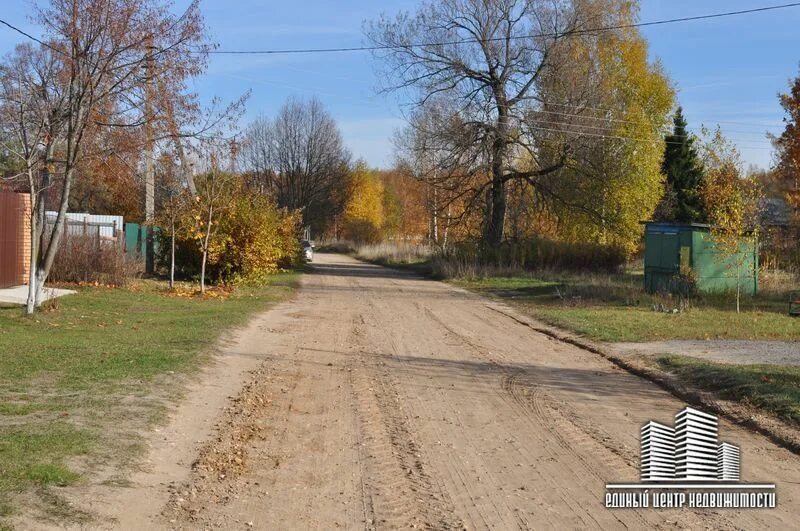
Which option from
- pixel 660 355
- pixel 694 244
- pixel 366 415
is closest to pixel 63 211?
pixel 366 415

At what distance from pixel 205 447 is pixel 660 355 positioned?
9006mm

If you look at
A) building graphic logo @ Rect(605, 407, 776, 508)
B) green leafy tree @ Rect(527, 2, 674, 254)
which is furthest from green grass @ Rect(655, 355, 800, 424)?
green leafy tree @ Rect(527, 2, 674, 254)

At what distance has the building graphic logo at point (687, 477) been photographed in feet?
21.6

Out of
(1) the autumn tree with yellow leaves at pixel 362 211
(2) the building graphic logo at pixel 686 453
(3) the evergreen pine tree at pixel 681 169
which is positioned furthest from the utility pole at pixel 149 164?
(1) the autumn tree with yellow leaves at pixel 362 211

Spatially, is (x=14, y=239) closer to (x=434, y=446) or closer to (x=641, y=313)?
(x=641, y=313)

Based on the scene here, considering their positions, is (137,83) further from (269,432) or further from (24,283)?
(269,432)

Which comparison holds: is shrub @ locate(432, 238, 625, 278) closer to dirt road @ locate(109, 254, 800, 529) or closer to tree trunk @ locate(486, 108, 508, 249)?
tree trunk @ locate(486, 108, 508, 249)

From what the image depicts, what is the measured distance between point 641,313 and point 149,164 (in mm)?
14310

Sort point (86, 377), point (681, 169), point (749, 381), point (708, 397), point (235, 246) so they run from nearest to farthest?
point (86, 377)
point (708, 397)
point (749, 381)
point (235, 246)
point (681, 169)

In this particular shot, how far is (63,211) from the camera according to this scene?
54.4 feet

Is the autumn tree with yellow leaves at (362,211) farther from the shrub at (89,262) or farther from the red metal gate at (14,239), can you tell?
the red metal gate at (14,239)

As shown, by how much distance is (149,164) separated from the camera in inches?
942

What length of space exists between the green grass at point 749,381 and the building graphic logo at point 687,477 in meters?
1.82

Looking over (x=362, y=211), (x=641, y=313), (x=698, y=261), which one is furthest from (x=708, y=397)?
(x=362, y=211)
